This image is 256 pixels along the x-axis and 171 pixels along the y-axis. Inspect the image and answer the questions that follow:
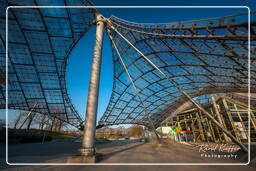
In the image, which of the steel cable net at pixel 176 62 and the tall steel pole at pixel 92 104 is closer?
the tall steel pole at pixel 92 104

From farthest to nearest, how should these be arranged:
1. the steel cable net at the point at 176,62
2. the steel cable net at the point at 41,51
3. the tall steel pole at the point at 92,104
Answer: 1. the steel cable net at the point at 41,51
2. the steel cable net at the point at 176,62
3. the tall steel pole at the point at 92,104

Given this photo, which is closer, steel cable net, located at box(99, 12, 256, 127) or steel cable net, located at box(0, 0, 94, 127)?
steel cable net, located at box(99, 12, 256, 127)

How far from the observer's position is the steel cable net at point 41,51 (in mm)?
15344

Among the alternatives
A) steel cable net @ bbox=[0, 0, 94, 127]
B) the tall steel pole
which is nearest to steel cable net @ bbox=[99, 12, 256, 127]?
steel cable net @ bbox=[0, 0, 94, 127]

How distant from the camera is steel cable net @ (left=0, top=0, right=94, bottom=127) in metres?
15.3

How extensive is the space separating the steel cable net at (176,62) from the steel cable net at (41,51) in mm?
6437

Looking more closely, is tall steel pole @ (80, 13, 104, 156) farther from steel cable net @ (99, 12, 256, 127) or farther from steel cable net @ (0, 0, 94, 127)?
steel cable net @ (0, 0, 94, 127)

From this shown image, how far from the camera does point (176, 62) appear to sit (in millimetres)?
19766

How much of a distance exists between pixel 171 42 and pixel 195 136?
83.0 ft

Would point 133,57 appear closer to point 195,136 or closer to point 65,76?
point 65,76

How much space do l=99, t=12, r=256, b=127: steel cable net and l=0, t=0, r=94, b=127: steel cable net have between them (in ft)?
21.1

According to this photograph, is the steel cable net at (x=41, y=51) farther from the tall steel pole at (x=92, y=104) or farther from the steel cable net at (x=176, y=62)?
the tall steel pole at (x=92, y=104)

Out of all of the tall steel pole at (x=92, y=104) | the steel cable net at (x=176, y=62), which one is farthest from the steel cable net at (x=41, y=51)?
the tall steel pole at (x=92, y=104)

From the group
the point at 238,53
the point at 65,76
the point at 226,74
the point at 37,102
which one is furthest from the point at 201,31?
the point at 37,102
